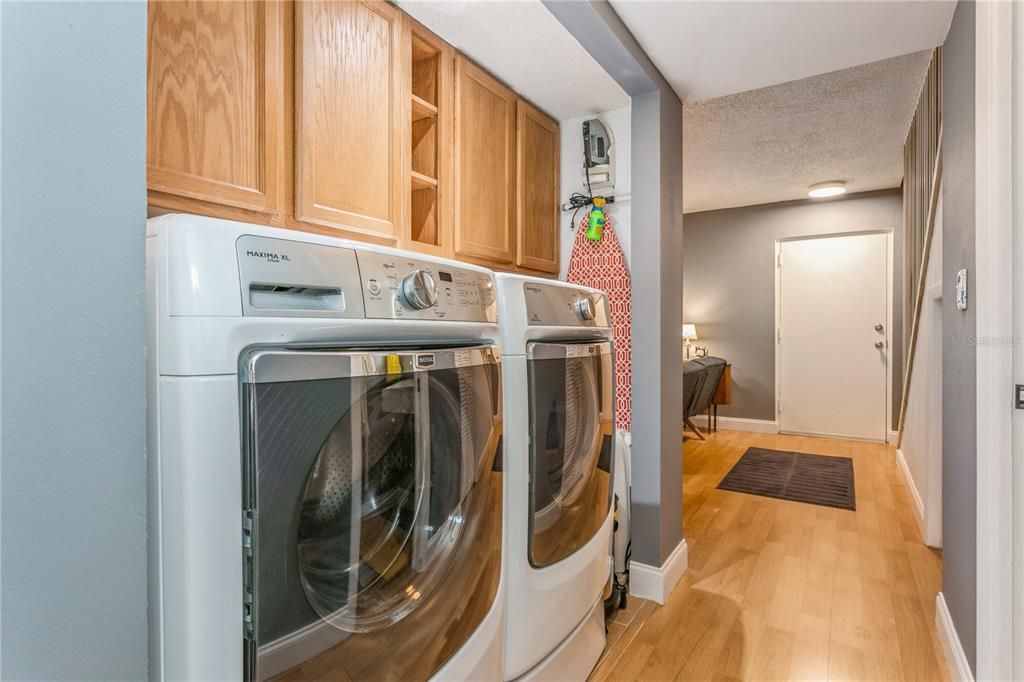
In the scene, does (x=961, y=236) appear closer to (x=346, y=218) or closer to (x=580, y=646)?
(x=580, y=646)

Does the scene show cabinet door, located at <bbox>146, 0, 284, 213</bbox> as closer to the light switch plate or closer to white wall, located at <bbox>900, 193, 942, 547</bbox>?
the light switch plate

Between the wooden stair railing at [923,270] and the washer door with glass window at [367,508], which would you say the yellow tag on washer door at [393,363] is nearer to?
the washer door with glass window at [367,508]

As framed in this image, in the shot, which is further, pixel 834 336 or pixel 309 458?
pixel 834 336

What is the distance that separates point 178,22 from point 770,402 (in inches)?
217

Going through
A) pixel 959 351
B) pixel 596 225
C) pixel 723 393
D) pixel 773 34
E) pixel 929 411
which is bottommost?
pixel 723 393

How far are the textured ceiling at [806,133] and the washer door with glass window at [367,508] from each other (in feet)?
8.84

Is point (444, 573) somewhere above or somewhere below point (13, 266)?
below

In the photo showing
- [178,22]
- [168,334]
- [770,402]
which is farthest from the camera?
[770,402]

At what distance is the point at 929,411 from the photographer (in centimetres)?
278

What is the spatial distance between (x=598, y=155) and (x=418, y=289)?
183 centimetres

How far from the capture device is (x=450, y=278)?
3.44ft

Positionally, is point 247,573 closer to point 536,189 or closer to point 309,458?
point 309,458

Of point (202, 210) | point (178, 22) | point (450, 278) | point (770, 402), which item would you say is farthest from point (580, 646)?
point (770, 402)

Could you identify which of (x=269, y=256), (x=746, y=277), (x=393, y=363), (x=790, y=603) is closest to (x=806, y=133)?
(x=746, y=277)
